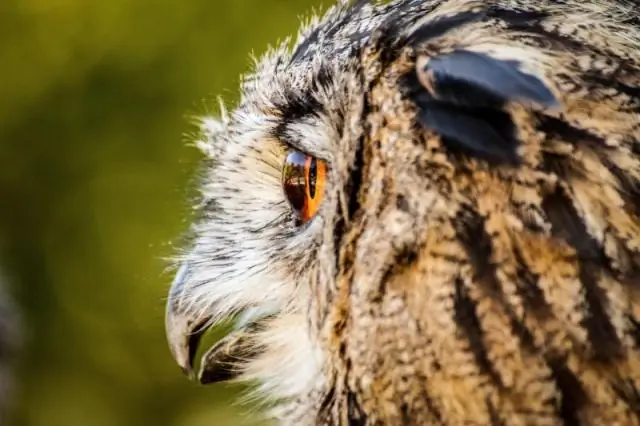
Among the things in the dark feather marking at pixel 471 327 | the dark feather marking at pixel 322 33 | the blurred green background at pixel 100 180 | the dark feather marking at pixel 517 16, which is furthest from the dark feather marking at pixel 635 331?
the blurred green background at pixel 100 180

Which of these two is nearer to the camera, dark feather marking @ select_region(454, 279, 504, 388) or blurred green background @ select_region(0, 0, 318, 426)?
dark feather marking @ select_region(454, 279, 504, 388)

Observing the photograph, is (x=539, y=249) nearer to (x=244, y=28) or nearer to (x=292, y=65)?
(x=292, y=65)

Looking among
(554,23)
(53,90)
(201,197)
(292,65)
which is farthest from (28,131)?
(554,23)

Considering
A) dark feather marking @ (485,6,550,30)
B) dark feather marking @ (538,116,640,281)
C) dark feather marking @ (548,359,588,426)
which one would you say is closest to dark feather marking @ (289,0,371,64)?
dark feather marking @ (485,6,550,30)

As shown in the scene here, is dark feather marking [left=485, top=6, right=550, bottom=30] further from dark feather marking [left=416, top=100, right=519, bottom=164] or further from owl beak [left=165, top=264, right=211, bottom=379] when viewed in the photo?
owl beak [left=165, top=264, right=211, bottom=379]

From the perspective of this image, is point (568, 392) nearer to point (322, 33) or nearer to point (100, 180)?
point (322, 33)

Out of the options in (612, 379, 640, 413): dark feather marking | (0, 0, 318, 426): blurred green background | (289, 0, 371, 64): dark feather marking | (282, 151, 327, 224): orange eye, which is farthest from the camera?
(0, 0, 318, 426): blurred green background
